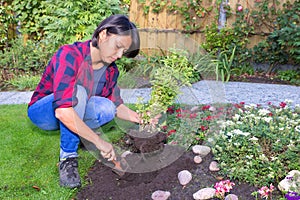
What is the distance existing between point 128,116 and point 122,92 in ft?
0.58

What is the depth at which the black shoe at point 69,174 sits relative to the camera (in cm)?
219

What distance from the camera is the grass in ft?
7.11

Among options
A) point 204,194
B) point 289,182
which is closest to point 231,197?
point 204,194

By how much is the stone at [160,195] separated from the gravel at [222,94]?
67 centimetres

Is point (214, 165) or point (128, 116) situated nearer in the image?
point (214, 165)

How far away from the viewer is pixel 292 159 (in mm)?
2150

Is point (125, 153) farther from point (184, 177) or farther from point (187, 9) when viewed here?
point (187, 9)

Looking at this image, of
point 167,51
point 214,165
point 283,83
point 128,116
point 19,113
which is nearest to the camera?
point 167,51

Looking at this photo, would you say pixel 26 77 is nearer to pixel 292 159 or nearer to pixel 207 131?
pixel 207 131

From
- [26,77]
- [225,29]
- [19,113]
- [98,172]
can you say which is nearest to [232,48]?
[225,29]

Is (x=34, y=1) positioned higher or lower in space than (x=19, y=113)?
higher

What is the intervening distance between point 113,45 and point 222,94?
892mm

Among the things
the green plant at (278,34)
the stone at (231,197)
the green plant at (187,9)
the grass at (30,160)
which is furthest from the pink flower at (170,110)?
the green plant at (187,9)

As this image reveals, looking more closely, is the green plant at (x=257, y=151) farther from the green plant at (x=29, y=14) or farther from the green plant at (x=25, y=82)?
the green plant at (x=29, y=14)
